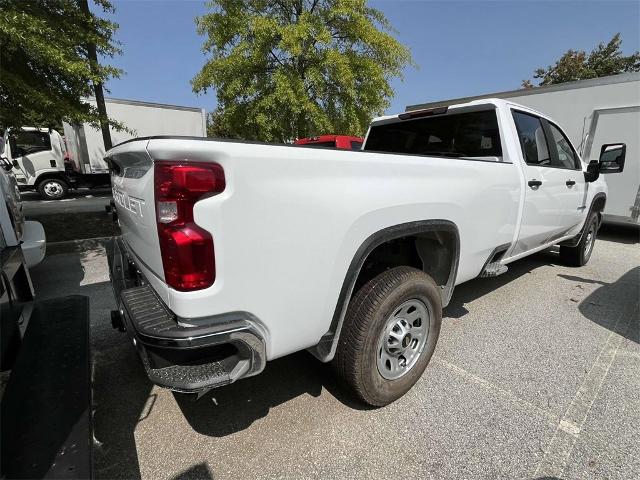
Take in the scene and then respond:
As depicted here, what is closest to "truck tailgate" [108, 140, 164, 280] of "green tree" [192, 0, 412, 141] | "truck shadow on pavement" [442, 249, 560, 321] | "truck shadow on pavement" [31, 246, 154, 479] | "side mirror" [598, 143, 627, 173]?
"truck shadow on pavement" [31, 246, 154, 479]

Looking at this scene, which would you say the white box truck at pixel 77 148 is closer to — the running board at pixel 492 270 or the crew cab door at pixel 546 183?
the crew cab door at pixel 546 183

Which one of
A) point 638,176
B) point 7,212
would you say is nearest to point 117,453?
point 7,212

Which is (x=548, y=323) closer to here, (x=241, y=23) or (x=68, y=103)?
(x=68, y=103)

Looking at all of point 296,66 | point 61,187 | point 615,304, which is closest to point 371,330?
point 615,304

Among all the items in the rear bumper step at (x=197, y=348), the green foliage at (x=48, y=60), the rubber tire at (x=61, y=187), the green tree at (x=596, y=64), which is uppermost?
the green tree at (x=596, y=64)

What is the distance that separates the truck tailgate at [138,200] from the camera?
1.53m

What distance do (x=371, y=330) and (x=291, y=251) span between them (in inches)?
29.7

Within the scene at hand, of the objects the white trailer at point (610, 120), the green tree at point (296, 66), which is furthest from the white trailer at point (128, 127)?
the white trailer at point (610, 120)

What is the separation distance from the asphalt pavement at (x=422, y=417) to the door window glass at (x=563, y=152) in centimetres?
181

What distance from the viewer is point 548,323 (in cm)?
351

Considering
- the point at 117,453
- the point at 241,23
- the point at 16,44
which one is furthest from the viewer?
the point at 241,23

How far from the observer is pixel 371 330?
79.4 inches

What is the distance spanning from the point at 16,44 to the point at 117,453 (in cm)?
468

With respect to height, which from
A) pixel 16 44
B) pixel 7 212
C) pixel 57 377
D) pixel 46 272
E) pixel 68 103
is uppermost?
pixel 16 44
